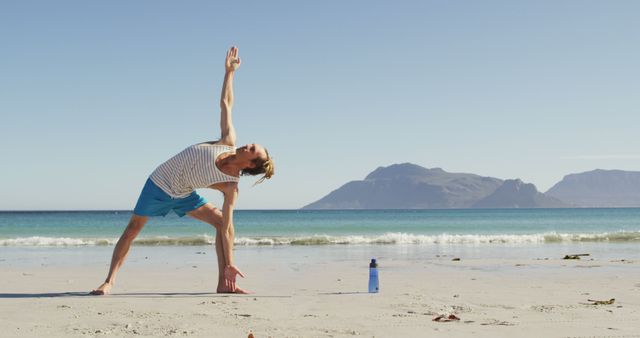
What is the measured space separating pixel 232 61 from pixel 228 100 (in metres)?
0.42

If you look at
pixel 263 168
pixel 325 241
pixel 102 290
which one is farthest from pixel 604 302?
pixel 325 241

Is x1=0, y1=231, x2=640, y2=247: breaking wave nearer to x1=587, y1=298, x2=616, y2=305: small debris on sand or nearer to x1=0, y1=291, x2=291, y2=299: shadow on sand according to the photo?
x1=0, y1=291, x2=291, y2=299: shadow on sand

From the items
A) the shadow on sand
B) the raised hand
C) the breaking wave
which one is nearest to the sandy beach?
the shadow on sand

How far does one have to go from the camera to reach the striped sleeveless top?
247 inches

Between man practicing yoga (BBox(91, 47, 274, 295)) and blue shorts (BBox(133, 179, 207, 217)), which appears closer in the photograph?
man practicing yoga (BBox(91, 47, 274, 295))

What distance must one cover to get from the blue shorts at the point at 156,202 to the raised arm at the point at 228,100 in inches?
25.4

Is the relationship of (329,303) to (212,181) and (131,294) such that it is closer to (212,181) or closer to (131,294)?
(212,181)

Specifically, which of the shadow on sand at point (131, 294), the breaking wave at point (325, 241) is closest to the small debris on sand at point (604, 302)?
the shadow on sand at point (131, 294)

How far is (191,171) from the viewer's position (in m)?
6.29

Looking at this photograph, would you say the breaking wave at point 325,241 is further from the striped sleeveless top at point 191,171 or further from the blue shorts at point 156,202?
the striped sleeveless top at point 191,171

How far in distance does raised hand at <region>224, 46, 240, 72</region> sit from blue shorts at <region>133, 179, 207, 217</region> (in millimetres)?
1292

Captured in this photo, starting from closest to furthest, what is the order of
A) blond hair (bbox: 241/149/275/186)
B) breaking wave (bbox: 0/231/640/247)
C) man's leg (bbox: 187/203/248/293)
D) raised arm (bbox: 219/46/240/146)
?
blond hair (bbox: 241/149/275/186) < raised arm (bbox: 219/46/240/146) < man's leg (bbox: 187/203/248/293) < breaking wave (bbox: 0/231/640/247)

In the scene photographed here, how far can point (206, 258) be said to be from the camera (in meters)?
13.0

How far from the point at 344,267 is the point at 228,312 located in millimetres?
5353
